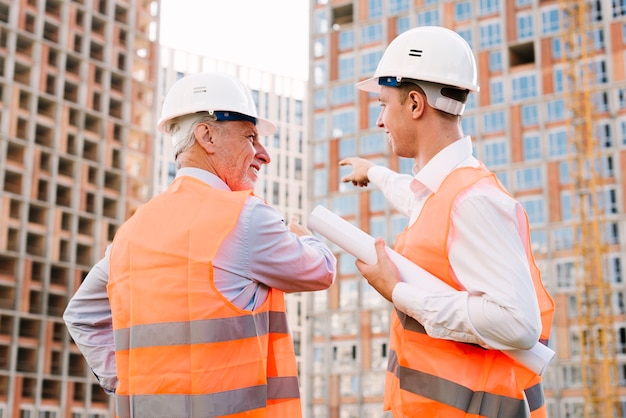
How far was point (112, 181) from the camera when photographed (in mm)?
69250

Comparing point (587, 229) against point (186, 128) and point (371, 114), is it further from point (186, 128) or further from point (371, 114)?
point (186, 128)

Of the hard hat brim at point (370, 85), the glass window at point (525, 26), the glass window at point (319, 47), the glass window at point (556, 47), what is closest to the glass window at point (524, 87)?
the glass window at point (556, 47)

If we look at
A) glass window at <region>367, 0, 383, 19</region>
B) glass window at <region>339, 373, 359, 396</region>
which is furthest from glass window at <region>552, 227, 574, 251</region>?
glass window at <region>367, 0, 383, 19</region>

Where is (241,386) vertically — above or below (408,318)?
below

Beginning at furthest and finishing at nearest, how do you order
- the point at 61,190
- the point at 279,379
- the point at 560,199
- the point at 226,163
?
the point at 61,190, the point at 560,199, the point at 226,163, the point at 279,379

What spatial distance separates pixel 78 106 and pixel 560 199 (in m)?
33.1

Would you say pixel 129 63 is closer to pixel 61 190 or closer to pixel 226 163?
pixel 61 190

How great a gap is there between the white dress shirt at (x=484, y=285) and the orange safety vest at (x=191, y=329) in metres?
0.64

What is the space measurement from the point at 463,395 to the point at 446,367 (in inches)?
4.6

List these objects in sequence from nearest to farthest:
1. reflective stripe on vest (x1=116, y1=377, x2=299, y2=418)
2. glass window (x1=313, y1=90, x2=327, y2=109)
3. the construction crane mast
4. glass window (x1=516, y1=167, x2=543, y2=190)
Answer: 1. reflective stripe on vest (x1=116, y1=377, x2=299, y2=418)
2. the construction crane mast
3. glass window (x1=516, y1=167, x2=543, y2=190)
4. glass window (x1=313, y1=90, x2=327, y2=109)

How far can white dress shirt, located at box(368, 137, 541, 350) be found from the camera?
10.8ft

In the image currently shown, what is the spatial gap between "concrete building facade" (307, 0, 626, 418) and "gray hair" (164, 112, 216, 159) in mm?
55392

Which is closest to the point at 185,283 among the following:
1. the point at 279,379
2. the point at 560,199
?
the point at 279,379

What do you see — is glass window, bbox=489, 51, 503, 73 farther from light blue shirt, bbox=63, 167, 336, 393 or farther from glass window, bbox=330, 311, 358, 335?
light blue shirt, bbox=63, 167, 336, 393
